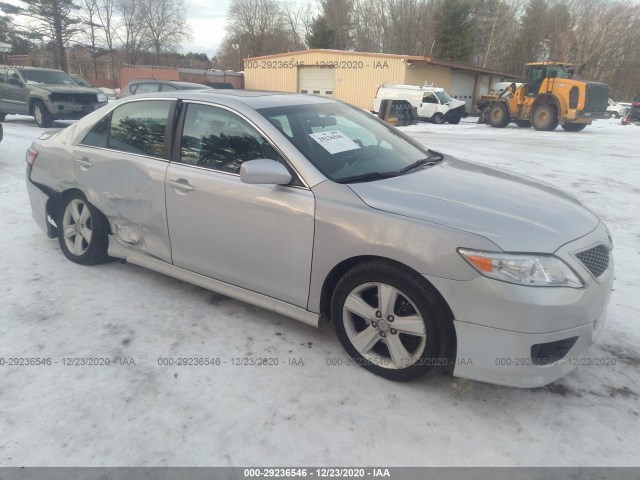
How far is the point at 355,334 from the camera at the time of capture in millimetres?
2777

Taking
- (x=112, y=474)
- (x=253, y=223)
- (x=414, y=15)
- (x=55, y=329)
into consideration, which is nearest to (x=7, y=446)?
(x=112, y=474)

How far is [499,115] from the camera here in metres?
21.4

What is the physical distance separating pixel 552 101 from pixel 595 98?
5.56 ft

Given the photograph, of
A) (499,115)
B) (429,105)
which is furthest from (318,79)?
(499,115)

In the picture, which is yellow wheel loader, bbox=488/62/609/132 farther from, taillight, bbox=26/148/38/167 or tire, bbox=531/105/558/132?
taillight, bbox=26/148/38/167

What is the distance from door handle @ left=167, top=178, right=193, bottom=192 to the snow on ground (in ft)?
2.94

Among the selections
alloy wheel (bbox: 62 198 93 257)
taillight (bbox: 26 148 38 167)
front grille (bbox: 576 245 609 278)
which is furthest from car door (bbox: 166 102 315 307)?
taillight (bbox: 26 148 38 167)

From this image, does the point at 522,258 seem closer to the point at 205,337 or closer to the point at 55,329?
the point at 205,337

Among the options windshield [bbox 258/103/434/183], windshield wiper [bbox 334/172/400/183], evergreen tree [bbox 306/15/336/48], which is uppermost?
evergreen tree [bbox 306/15/336/48]

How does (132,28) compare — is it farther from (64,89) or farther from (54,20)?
(64,89)

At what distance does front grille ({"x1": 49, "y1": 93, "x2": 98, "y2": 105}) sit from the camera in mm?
13571

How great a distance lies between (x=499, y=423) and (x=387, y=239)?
3.59 feet

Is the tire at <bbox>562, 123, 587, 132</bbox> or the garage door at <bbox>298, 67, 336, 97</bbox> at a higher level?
the garage door at <bbox>298, 67, 336, 97</bbox>

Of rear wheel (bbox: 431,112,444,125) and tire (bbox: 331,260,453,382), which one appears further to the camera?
rear wheel (bbox: 431,112,444,125)
